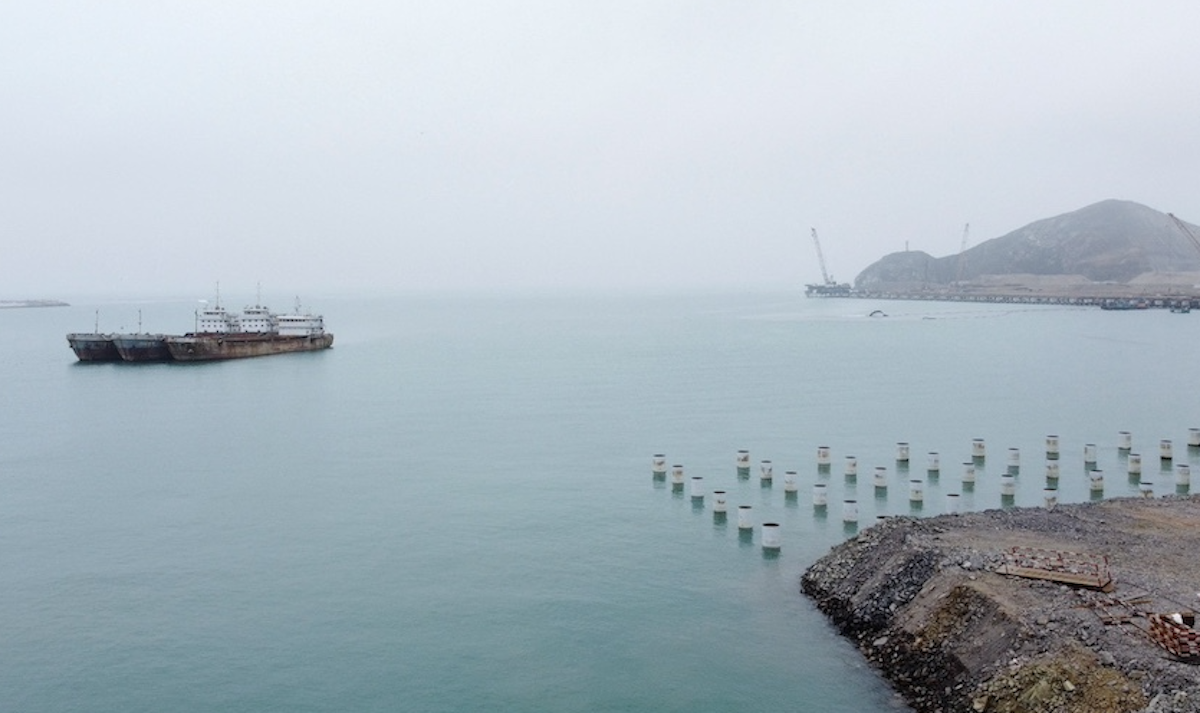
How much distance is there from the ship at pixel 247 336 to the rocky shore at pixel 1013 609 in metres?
90.2

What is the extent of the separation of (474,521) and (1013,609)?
20.7m

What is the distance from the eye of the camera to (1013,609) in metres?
19.3

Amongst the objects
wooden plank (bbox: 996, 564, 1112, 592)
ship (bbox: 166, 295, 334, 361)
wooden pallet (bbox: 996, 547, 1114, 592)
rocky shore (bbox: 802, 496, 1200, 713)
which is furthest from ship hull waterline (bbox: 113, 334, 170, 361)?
wooden plank (bbox: 996, 564, 1112, 592)

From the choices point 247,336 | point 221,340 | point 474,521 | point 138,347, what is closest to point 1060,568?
point 474,521

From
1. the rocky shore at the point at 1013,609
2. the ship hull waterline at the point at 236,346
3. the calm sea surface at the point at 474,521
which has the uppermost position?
the ship hull waterline at the point at 236,346

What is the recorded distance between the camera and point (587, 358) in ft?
346

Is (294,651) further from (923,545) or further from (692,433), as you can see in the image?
(692,433)

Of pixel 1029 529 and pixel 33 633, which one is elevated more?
pixel 1029 529

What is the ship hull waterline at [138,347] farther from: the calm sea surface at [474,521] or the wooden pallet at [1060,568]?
the wooden pallet at [1060,568]

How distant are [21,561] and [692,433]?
33.0 meters

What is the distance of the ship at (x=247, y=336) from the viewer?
103 m

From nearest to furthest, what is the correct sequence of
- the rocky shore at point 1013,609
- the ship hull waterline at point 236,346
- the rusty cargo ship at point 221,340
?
the rocky shore at point 1013,609
the ship hull waterline at point 236,346
the rusty cargo ship at point 221,340

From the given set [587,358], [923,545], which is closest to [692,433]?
[923,545]

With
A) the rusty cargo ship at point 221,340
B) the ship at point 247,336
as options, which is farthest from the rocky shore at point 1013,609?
the rusty cargo ship at point 221,340
